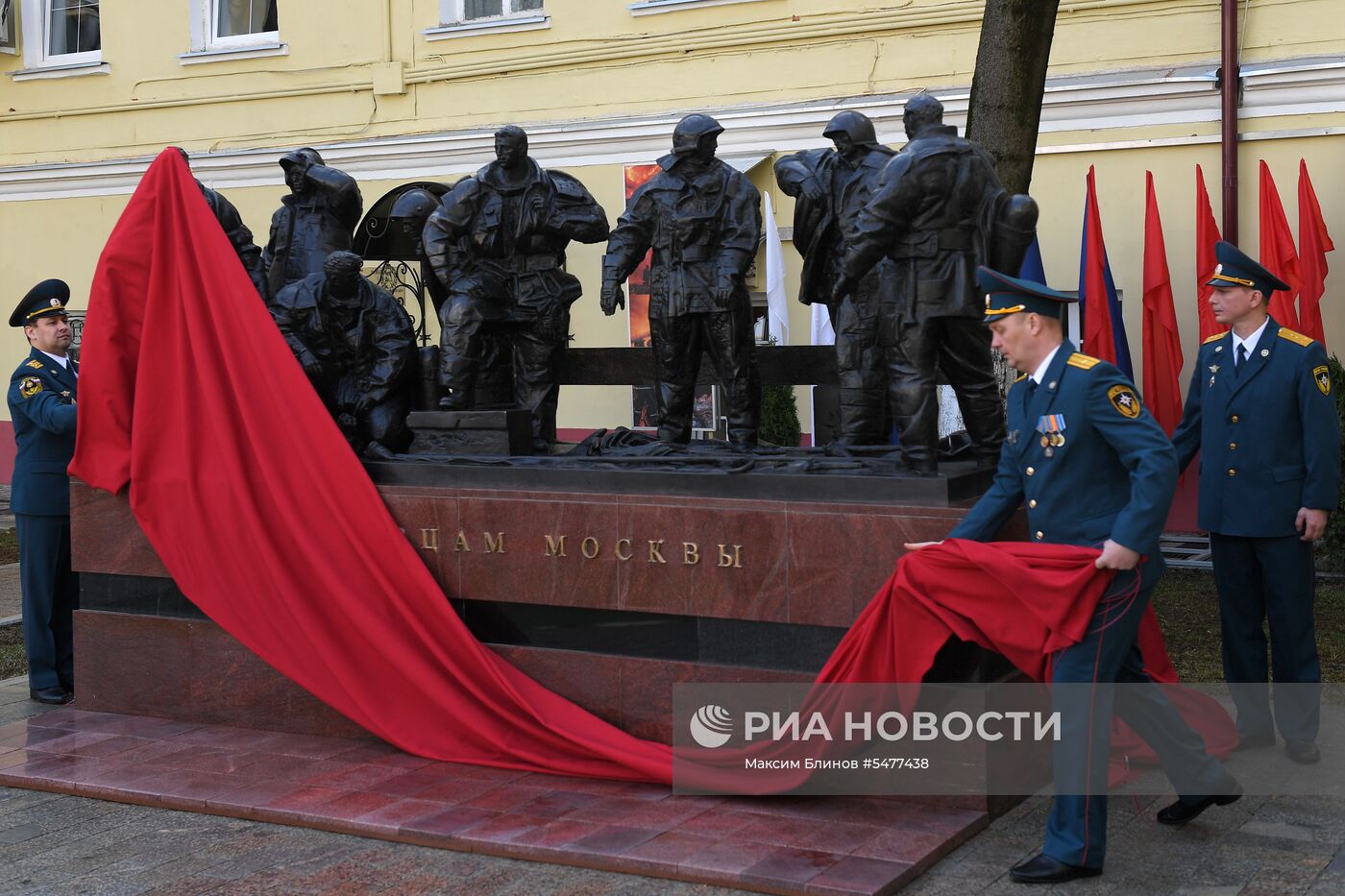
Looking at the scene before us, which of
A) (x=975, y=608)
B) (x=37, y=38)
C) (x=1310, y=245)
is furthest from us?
(x=37, y=38)

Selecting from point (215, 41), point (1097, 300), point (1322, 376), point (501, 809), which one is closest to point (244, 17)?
point (215, 41)

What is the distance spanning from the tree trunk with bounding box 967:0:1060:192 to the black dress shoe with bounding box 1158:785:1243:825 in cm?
457

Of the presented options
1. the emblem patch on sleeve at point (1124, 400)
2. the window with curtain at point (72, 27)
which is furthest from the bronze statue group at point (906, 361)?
the window with curtain at point (72, 27)

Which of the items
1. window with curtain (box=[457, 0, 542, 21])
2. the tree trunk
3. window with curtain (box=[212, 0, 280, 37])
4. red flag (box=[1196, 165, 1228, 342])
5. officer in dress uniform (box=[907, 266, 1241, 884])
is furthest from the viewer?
window with curtain (box=[212, 0, 280, 37])

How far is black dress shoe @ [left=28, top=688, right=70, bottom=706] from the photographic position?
7160 millimetres

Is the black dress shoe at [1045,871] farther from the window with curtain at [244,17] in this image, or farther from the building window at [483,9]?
the window with curtain at [244,17]

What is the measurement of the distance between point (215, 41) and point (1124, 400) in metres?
14.0

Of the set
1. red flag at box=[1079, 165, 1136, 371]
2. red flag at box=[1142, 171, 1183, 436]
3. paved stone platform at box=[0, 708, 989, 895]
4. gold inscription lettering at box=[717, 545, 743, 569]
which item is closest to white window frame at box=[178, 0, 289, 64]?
red flag at box=[1079, 165, 1136, 371]

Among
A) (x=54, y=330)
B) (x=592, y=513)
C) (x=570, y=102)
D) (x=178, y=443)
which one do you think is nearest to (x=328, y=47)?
(x=570, y=102)

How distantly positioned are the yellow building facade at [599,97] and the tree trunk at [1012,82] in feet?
11.9

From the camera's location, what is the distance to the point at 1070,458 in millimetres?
4477

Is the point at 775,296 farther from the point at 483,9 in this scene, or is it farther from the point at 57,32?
the point at 57,32

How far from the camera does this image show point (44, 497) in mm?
7293

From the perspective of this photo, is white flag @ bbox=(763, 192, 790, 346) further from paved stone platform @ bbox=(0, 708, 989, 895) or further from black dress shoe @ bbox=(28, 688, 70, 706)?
paved stone platform @ bbox=(0, 708, 989, 895)
